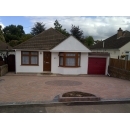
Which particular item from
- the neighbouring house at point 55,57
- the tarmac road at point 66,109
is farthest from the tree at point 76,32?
the tarmac road at point 66,109

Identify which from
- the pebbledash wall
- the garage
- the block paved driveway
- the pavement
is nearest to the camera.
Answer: the pavement

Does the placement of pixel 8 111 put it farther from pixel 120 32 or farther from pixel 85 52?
pixel 120 32

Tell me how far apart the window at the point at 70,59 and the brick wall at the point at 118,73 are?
3.56 metres

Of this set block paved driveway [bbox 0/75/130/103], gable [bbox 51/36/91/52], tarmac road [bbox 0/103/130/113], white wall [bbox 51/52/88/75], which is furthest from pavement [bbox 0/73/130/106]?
gable [bbox 51/36/91/52]

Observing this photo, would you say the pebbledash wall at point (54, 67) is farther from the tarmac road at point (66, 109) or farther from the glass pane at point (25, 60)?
the tarmac road at point (66, 109)

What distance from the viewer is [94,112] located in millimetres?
5016

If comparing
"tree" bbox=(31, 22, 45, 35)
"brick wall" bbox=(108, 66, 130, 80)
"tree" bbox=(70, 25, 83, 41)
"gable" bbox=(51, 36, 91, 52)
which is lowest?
"brick wall" bbox=(108, 66, 130, 80)

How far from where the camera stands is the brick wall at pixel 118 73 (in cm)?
1206

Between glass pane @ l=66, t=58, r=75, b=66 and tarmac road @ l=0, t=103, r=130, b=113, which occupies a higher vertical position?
glass pane @ l=66, t=58, r=75, b=66

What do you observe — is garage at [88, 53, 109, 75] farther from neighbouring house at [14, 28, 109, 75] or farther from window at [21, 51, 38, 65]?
window at [21, 51, 38, 65]

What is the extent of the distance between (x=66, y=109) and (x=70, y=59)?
939 centimetres

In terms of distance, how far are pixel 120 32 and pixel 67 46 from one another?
21.2 metres

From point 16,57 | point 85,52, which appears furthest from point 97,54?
point 16,57

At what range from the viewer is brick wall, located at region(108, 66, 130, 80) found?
12.1 m
